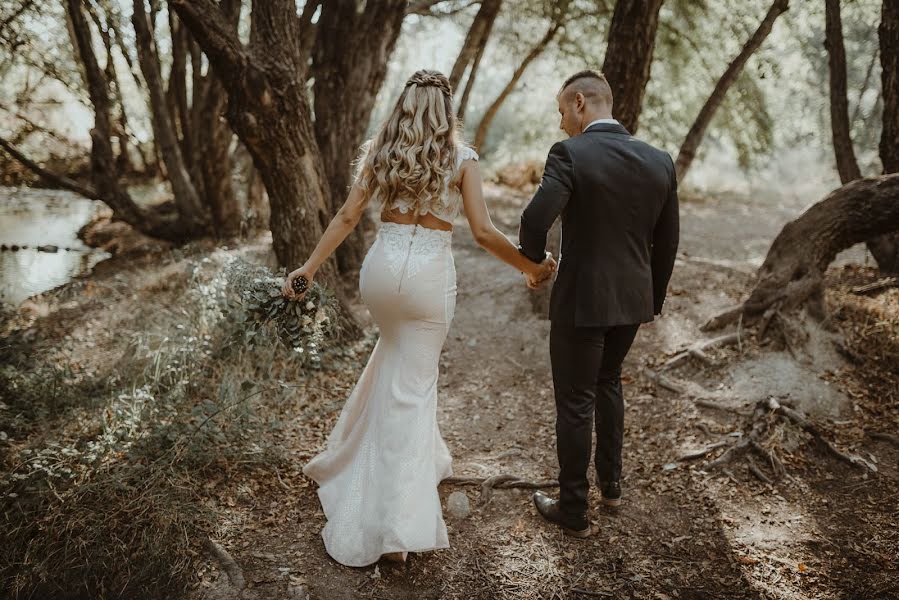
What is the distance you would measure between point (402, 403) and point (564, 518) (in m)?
1.19

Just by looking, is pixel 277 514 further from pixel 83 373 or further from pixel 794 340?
pixel 794 340

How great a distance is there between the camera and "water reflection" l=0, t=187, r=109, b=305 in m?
8.88

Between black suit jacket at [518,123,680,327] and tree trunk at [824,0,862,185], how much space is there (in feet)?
16.6

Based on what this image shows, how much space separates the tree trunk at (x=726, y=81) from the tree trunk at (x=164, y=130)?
762 centimetres

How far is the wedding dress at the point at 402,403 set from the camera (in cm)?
295

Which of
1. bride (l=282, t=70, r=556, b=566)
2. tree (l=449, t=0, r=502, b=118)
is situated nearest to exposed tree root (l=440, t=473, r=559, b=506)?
bride (l=282, t=70, r=556, b=566)

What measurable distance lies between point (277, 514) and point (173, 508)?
57cm

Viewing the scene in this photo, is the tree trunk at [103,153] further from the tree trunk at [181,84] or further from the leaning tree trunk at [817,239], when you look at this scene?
the leaning tree trunk at [817,239]

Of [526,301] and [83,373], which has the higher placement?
[526,301]

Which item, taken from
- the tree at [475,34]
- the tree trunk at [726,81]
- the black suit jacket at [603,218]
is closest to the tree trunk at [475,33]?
the tree at [475,34]

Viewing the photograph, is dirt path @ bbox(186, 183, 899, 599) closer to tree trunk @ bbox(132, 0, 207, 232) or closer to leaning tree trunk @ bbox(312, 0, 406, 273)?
leaning tree trunk @ bbox(312, 0, 406, 273)

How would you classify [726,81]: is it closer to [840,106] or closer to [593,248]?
[840,106]

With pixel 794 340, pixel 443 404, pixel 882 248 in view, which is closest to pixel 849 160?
pixel 882 248

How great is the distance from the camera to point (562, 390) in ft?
10.4
